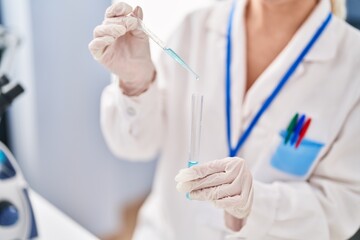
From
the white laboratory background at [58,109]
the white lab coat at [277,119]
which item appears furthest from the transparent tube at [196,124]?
the white laboratory background at [58,109]

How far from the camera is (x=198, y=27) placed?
2.88ft

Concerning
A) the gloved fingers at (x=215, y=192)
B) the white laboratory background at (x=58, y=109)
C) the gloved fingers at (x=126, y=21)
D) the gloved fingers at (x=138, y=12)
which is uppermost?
the gloved fingers at (x=138, y=12)

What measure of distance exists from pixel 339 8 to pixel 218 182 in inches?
13.5

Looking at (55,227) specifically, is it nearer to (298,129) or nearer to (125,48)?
(125,48)

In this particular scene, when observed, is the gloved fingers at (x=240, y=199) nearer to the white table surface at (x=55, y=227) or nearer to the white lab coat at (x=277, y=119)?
the white lab coat at (x=277, y=119)

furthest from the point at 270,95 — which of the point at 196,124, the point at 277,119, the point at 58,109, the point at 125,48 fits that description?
the point at 58,109

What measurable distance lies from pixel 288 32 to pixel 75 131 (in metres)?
1.12

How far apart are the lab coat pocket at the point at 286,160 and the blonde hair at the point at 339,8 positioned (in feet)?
0.67

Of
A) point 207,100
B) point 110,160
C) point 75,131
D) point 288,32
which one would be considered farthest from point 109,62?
point 110,160

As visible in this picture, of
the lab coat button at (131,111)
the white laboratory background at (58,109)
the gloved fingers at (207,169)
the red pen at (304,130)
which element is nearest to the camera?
the gloved fingers at (207,169)

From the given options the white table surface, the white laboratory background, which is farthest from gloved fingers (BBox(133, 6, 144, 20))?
the white laboratory background

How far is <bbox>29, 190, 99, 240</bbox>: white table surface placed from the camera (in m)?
0.91

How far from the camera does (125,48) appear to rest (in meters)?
0.69

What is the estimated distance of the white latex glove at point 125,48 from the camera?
0.59 m
